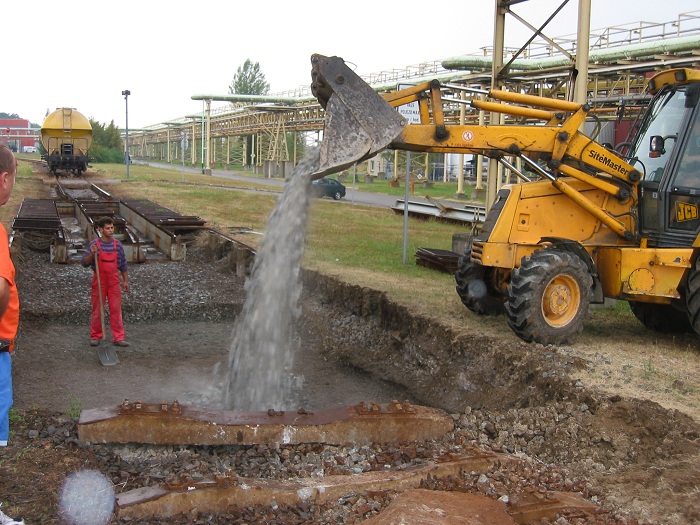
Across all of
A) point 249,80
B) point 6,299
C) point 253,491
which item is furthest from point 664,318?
point 249,80

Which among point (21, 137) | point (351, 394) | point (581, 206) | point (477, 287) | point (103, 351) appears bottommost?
point (351, 394)

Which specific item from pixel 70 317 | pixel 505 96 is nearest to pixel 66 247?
pixel 70 317

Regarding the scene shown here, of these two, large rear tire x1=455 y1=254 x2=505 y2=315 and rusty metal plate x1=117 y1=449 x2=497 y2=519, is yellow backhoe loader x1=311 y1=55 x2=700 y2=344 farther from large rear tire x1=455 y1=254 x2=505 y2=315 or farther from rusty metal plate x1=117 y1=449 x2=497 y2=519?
rusty metal plate x1=117 y1=449 x2=497 y2=519

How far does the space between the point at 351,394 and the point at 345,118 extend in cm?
338

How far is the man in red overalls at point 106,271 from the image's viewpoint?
9.16 meters

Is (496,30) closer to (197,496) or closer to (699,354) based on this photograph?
(699,354)

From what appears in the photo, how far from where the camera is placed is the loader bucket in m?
6.77

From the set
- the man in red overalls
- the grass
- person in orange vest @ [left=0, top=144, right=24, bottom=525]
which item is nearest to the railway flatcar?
the grass

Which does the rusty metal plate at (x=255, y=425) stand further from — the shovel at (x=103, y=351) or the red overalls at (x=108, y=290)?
the red overalls at (x=108, y=290)

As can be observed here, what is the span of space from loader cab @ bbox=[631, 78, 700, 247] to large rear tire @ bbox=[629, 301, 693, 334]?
48.8 inches

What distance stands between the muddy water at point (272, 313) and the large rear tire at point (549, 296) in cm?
238

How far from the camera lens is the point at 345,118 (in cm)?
686

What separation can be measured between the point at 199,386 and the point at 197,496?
3.75 metres

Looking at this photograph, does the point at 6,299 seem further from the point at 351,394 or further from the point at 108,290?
the point at 108,290
